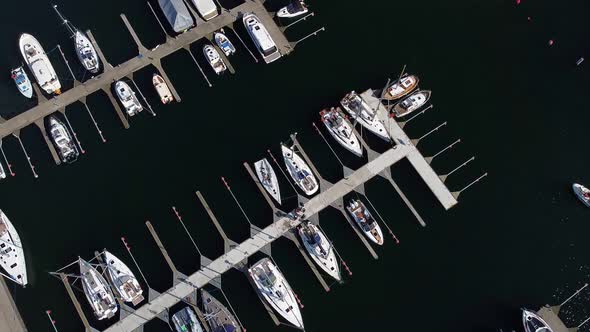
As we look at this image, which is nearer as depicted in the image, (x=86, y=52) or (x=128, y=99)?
(x=128, y=99)

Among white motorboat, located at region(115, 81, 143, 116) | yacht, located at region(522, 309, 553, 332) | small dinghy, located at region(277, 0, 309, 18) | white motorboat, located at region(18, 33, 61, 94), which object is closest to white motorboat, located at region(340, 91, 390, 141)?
small dinghy, located at region(277, 0, 309, 18)

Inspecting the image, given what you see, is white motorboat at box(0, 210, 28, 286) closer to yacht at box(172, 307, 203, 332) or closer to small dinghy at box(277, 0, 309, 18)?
yacht at box(172, 307, 203, 332)

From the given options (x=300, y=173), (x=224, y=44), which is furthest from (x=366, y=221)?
(x=224, y=44)

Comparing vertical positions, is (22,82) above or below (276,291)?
above

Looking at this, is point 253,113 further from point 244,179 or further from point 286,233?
point 286,233

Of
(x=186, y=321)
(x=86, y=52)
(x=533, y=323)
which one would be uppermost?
(x=86, y=52)

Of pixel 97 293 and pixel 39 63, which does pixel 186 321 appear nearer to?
pixel 97 293

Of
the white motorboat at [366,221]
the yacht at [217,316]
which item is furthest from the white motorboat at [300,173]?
the yacht at [217,316]
